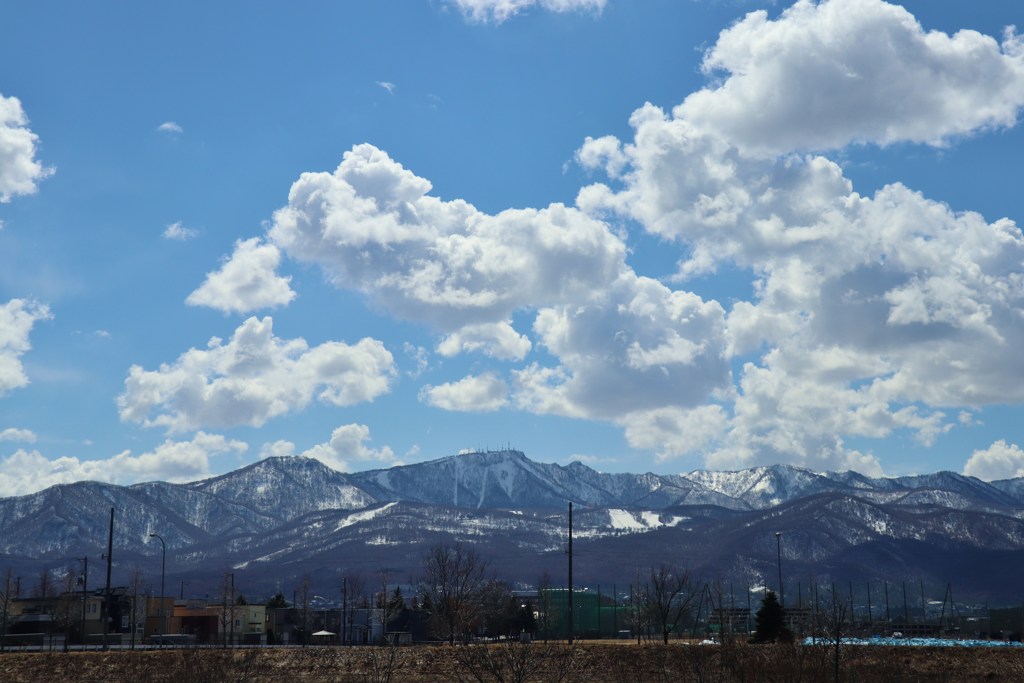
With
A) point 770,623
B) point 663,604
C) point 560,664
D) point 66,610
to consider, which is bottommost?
point 560,664

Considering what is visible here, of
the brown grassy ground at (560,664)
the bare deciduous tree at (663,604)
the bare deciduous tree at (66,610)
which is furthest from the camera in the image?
the bare deciduous tree at (66,610)

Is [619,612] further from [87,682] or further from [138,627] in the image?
[87,682]

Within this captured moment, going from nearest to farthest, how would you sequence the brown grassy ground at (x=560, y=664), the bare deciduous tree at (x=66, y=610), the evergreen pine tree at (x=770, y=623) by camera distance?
the brown grassy ground at (x=560, y=664), the evergreen pine tree at (x=770, y=623), the bare deciduous tree at (x=66, y=610)

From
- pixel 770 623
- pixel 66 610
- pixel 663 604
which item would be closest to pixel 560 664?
pixel 770 623

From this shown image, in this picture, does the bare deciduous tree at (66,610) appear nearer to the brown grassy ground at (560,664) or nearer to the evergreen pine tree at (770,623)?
the brown grassy ground at (560,664)

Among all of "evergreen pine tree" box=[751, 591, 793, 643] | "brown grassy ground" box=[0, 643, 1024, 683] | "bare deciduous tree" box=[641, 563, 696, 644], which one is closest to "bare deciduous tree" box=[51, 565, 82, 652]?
"brown grassy ground" box=[0, 643, 1024, 683]

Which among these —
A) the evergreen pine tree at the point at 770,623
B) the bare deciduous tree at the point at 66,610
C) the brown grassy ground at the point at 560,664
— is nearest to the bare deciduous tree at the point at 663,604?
the evergreen pine tree at the point at 770,623

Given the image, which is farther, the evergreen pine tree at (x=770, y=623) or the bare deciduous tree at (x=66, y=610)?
the bare deciduous tree at (x=66, y=610)

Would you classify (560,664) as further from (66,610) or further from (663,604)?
(66,610)

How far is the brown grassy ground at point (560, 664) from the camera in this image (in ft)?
207

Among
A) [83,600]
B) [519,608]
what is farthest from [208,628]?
[519,608]

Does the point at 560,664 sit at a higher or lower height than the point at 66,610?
lower

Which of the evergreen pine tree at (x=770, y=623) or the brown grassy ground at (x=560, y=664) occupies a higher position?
the evergreen pine tree at (x=770, y=623)

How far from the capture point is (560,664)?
225ft
